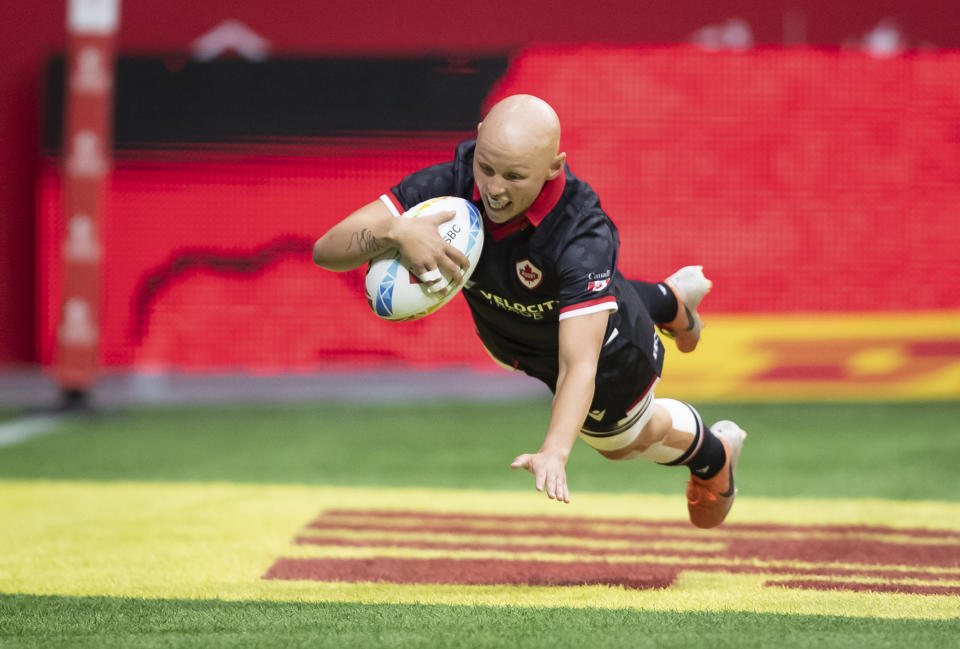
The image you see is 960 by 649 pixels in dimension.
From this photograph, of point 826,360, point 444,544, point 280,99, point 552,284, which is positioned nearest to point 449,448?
point 444,544

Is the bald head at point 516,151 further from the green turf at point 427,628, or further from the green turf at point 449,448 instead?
the green turf at point 449,448

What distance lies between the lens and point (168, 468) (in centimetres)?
609

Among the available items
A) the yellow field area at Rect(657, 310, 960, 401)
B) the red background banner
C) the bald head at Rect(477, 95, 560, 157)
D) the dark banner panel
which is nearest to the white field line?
the red background banner

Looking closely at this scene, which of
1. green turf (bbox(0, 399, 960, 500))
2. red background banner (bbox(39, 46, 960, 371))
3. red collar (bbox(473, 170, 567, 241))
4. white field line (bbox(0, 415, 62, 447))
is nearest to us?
red collar (bbox(473, 170, 567, 241))

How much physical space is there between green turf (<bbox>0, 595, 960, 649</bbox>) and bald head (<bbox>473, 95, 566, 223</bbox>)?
44.9 inches

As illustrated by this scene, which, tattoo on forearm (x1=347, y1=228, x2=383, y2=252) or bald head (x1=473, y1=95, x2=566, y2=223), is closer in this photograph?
bald head (x1=473, y1=95, x2=566, y2=223)

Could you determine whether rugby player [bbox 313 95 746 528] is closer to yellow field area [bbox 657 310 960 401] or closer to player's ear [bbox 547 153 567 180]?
player's ear [bbox 547 153 567 180]

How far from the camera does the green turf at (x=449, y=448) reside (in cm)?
576

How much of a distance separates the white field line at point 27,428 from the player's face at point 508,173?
492 centimetres

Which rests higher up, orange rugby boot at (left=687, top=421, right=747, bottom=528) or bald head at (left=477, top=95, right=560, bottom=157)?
bald head at (left=477, top=95, right=560, bottom=157)

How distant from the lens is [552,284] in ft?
10.3

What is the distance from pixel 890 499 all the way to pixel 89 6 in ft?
24.0

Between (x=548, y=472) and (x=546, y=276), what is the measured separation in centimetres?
65

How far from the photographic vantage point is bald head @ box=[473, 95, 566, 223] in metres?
2.88
